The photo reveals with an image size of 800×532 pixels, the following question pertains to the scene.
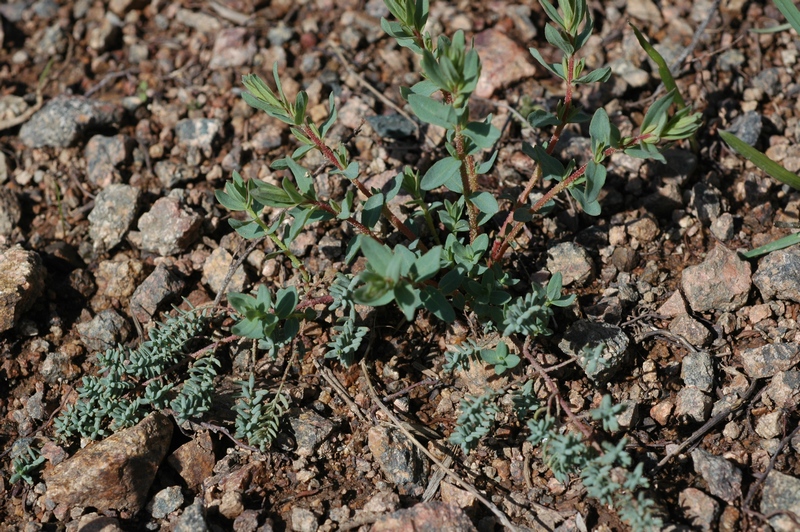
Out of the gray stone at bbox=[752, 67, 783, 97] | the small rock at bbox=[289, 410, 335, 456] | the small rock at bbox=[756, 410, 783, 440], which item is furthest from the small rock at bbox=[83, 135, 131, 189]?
the gray stone at bbox=[752, 67, 783, 97]

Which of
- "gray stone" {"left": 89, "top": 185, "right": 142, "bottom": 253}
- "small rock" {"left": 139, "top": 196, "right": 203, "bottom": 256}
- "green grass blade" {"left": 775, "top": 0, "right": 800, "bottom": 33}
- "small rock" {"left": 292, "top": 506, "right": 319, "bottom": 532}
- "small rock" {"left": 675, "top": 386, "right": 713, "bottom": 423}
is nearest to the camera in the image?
"small rock" {"left": 292, "top": 506, "right": 319, "bottom": 532}

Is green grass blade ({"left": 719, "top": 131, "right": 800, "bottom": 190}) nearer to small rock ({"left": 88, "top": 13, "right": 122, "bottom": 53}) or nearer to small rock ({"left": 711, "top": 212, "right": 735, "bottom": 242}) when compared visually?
small rock ({"left": 711, "top": 212, "right": 735, "bottom": 242})

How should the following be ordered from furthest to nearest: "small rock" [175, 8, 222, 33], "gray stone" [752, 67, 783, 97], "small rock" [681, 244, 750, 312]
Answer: "small rock" [175, 8, 222, 33] < "gray stone" [752, 67, 783, 97] < "small rock" [681, 244, 750, 312]

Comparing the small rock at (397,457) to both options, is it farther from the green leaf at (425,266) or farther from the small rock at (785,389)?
the small rock at (785,389)

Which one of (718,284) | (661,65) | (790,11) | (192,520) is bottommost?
(192,520)

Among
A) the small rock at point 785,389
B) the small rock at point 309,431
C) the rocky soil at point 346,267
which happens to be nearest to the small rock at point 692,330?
the rocky soil at point 346,267

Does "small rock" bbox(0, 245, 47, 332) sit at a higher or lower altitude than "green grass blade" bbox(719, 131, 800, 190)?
lower

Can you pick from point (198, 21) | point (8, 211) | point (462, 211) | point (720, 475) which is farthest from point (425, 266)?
point (198, 21)

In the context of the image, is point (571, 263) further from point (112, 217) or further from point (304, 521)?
point (112, 217)
